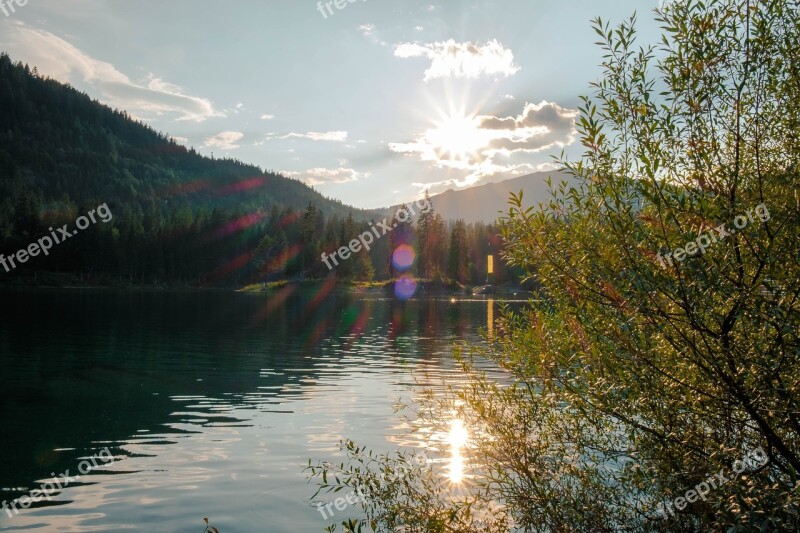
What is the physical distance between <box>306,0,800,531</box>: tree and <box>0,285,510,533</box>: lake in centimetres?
988

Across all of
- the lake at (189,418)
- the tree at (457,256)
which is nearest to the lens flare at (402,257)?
the tree at (457,256)

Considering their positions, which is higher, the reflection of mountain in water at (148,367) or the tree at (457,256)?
the tree at (457,256)

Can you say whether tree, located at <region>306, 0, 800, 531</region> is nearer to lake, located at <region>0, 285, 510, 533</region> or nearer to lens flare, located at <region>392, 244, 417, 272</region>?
lake, located at <region>0, 285, 510, 533</region>

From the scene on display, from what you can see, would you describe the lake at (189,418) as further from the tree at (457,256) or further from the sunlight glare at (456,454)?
the tree at (457,256)

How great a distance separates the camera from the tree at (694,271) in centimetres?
829

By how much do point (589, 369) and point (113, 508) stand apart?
13.8m

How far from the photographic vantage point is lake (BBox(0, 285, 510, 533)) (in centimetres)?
1733

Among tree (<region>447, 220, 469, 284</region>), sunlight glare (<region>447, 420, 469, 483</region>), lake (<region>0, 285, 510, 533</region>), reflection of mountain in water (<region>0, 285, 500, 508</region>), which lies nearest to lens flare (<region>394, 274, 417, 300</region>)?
tree (<region>447, 220, 469, 284</region>)

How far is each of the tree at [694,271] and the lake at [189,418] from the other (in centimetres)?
988

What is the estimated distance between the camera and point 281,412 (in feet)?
96.5

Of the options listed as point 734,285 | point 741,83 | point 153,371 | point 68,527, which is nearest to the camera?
point 734,285

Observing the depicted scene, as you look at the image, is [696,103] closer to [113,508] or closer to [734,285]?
[734,285]

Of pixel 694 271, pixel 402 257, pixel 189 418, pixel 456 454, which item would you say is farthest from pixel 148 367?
pixel 402 257

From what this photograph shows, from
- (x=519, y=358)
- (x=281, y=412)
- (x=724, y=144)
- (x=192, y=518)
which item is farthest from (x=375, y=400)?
(x=724, y=144)
